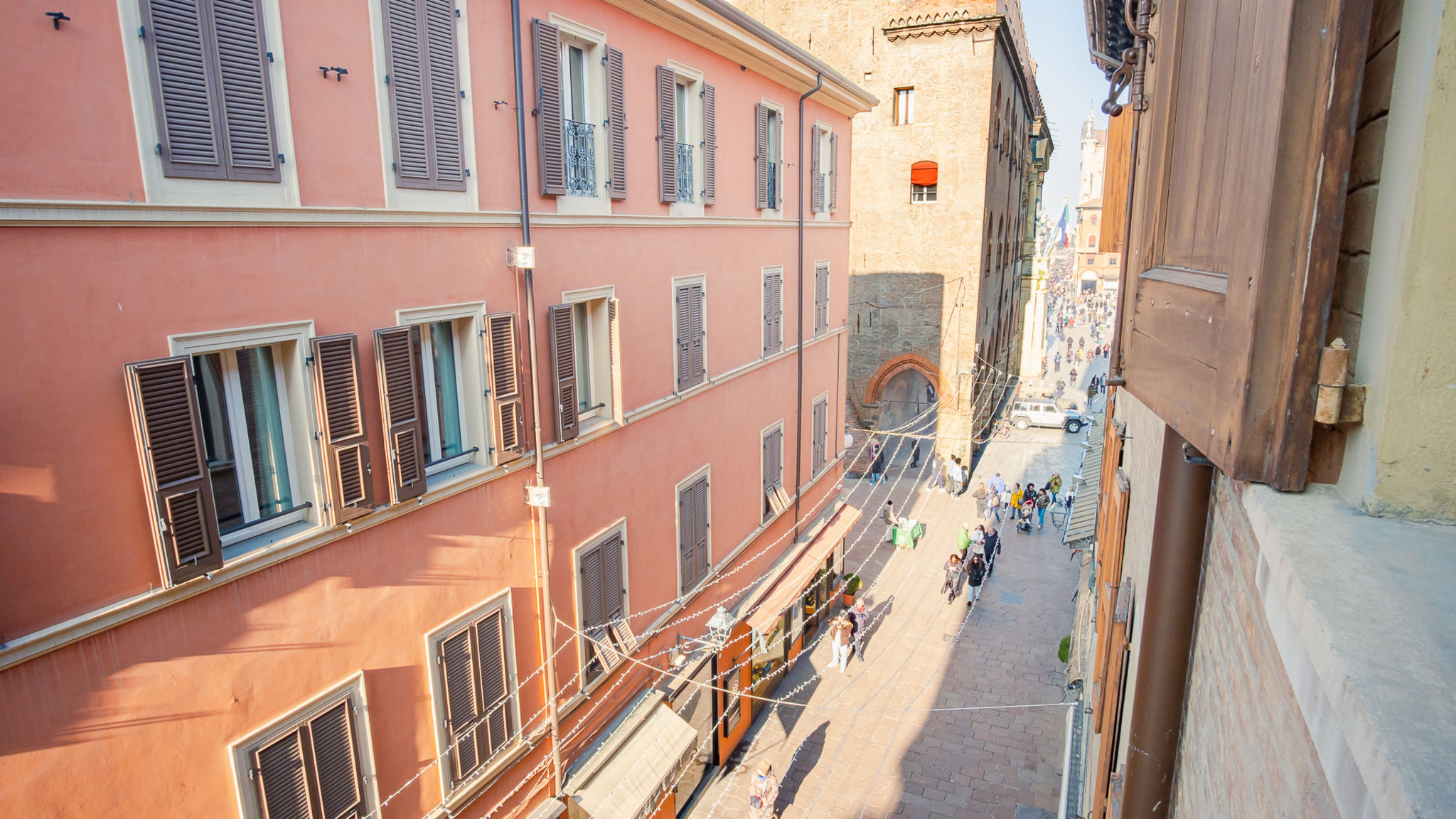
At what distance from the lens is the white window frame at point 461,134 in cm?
569

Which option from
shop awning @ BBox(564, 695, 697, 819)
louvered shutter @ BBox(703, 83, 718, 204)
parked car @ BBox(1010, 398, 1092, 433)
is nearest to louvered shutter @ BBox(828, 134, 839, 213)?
louvered shutter @ BBox(703, 83, 718, 204)

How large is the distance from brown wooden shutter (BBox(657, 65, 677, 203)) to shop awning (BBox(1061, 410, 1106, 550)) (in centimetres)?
902

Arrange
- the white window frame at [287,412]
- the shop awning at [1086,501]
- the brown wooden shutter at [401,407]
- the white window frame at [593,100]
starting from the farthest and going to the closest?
the shop awning at [1086,501]
the white window frame at [593,100]
the brown wooden shutter at [401,407]
the white window frame at [287,412]

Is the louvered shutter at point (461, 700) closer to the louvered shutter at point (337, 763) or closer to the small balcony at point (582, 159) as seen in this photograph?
the louvered shutter at point (337, 763)

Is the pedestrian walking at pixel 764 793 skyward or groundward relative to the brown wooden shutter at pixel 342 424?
groundward

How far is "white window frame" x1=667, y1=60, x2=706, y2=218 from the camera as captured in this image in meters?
9.96

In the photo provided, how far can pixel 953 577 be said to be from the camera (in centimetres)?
1803

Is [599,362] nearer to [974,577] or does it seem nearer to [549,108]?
[549,108]

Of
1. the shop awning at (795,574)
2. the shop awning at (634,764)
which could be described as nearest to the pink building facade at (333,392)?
the shop awning at (634,764)

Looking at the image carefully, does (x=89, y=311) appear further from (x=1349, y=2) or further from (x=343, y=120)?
(x=1349, y=2)

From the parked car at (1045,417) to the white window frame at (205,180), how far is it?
33709mm

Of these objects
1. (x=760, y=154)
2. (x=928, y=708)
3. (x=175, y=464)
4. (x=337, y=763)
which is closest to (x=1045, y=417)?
(x=928, y=708)

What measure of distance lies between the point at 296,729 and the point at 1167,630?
18.2ft

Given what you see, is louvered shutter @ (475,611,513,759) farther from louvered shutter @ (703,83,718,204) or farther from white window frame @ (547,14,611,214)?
louvered shutter @ (703,83,718,204)
